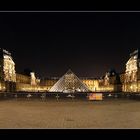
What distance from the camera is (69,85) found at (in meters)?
125

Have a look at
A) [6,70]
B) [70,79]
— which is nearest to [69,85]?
[70,79]

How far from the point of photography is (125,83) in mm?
137500

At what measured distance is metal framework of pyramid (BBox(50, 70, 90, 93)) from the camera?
399 feet

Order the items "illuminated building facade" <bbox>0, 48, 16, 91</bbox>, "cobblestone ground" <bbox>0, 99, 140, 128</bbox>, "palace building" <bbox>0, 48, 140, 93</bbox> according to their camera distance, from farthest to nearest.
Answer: "palace building" <bbox>0, 48, 140, 93</bbox>
"illuminated building facade" <bbox>0, 48, 16, 91</bbox>
"cobblestone ground" <bbox>0, 99, 140, 128</bbox>

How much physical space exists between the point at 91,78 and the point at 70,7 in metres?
183

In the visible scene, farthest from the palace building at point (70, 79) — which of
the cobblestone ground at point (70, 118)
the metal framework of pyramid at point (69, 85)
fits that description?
the cobblestone ground at point (70, 118)

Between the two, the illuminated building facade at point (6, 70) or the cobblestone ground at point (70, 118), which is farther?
the illuminated building facade at point (6, 70)

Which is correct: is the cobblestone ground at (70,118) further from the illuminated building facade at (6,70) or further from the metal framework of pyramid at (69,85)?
the metal framework of pyramid at (69,85)

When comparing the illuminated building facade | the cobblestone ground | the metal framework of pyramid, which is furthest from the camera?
the metal framework of pyramid

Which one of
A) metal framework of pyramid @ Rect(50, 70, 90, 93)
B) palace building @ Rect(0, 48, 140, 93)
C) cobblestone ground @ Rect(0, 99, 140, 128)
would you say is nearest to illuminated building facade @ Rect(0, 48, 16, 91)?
palace building @ Rect(0, 48, 140, 93)

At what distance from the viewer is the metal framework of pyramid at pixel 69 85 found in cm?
12162

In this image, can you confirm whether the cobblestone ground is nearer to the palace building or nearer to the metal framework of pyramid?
the palace building
